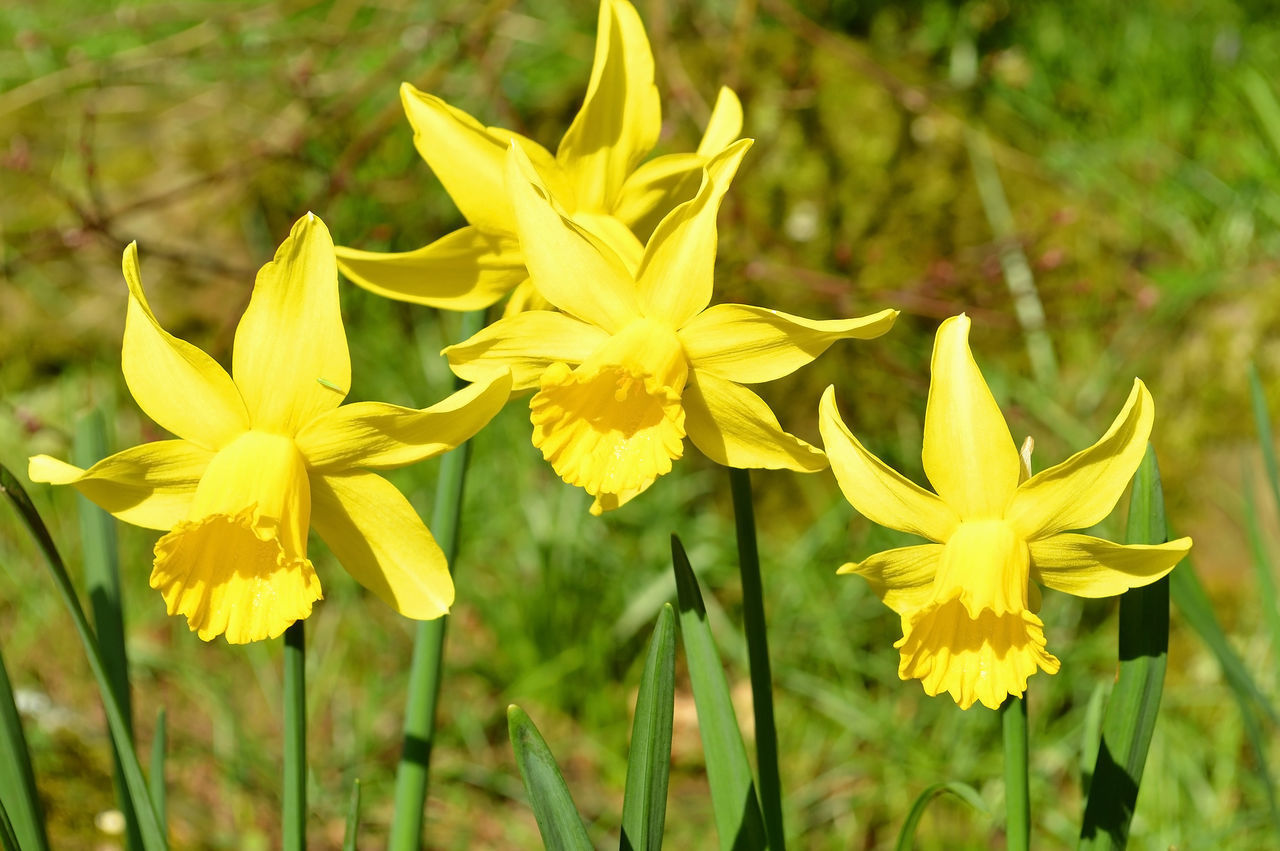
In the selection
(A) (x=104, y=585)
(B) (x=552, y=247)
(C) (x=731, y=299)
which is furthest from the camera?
(C) (x=731, y=299)

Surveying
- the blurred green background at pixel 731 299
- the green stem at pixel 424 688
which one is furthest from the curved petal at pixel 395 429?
the blurred green background at pixel 731 299

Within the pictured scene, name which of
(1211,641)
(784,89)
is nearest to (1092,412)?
A: (784,89)

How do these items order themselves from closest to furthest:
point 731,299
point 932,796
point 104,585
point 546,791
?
point 546,791, point 932,796, point 104,585, point 731,299

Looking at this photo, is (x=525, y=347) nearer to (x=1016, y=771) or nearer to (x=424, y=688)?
(x=424, y=688)

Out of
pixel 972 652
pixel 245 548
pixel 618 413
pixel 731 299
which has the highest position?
pixel 618 413

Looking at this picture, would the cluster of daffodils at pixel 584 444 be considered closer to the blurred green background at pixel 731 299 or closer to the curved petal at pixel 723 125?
the curved petal at pixel 723 125

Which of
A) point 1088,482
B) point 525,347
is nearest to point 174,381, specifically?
point 525,347
